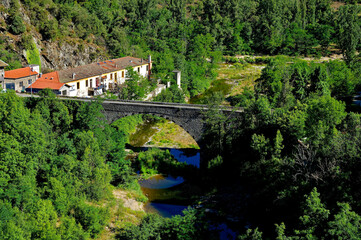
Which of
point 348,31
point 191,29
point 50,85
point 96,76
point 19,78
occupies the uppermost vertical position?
point 191,29

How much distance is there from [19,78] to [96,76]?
1147cm

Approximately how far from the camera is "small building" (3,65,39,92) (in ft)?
163

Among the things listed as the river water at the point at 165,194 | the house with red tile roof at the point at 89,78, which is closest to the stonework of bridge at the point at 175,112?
the river water at the point at 165,194

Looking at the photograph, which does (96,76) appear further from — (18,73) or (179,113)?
(179,113)

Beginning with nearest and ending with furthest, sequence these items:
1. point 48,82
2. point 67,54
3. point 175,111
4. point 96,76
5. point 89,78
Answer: point 175,111 → point 48,82 → point 89,78 → point 96,76 → point 67,54

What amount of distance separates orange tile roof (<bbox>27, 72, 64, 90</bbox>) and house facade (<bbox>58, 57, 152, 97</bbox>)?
696 millimetres

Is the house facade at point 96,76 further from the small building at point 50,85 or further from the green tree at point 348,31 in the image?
the green tree at point 348,31

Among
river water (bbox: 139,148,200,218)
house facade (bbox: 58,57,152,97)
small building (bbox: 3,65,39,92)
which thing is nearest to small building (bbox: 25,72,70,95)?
house facade (bbox: 58,57,152,97)

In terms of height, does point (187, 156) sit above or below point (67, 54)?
below

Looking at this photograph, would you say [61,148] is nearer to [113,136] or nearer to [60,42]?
[113,136]

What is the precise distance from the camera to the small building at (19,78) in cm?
4969

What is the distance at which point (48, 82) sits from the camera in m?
51.3

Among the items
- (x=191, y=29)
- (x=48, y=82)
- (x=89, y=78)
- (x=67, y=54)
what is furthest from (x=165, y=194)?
(x=191, y=29)

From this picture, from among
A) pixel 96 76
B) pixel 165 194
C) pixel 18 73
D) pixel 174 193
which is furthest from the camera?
pixel 96 76
